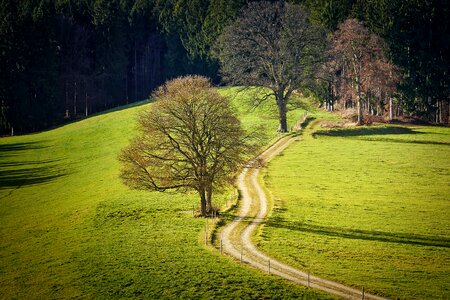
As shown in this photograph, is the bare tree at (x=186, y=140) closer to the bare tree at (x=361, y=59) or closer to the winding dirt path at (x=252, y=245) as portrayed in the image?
the winding dirt path at (x=252, y=245)

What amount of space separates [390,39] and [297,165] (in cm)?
3801

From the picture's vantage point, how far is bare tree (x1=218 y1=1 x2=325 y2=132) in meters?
73.5

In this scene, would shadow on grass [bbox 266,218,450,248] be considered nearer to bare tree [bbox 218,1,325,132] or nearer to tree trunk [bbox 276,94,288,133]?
tree trunk [bbox 276,94,288,133]

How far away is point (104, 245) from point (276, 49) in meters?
46.3

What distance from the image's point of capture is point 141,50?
140m

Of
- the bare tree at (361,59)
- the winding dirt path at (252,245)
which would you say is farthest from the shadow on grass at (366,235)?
the bare tree at (361,59)

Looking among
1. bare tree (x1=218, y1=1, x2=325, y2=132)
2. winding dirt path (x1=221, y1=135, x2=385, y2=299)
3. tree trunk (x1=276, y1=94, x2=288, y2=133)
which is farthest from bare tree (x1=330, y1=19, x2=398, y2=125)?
winding dirt path (x1=221, y1=135, x2=385, y2=299)

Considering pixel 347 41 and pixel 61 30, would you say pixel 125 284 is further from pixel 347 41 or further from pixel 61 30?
pixel 61 30

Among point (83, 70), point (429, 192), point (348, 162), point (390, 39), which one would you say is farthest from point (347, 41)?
point (83, 70)

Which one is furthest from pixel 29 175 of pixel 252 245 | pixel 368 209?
pixel 368 209

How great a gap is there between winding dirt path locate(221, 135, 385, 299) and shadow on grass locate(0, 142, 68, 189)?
30.1 meters

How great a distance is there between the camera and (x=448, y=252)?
35.2 metres

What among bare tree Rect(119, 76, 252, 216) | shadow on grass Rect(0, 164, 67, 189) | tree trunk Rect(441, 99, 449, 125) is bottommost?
shadow on grass Rect(0, 164, 67, 189)

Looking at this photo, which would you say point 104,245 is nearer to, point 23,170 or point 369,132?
point 23,170
